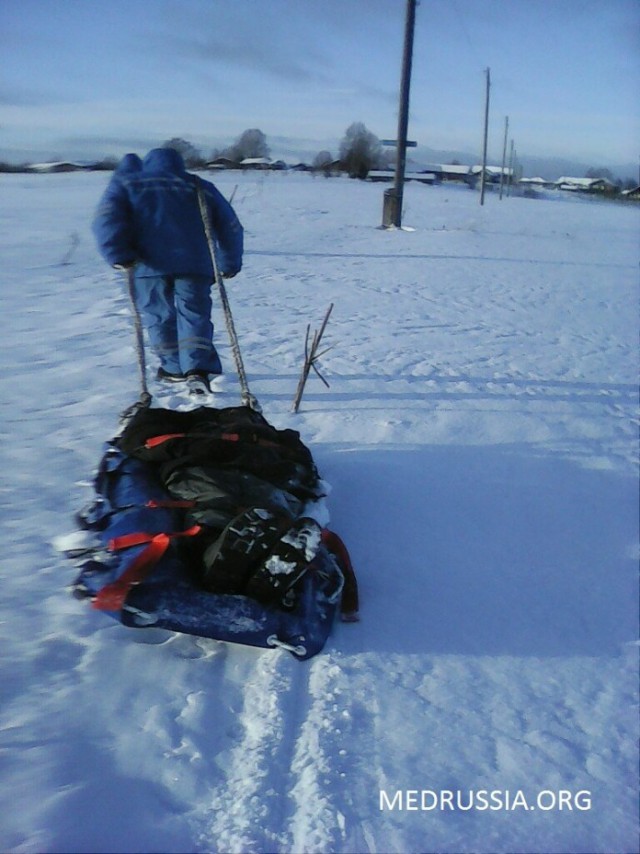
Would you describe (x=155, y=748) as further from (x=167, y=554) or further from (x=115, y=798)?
(x=167, y=554)

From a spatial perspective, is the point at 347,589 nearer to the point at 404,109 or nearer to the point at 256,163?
the point at 404,109

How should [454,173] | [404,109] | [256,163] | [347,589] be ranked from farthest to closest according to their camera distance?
[454,173] → [256,163] → [404,109] → [347,589]

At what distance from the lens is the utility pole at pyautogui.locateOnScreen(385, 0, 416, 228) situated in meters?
13.7

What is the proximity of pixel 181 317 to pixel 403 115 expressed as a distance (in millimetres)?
11049

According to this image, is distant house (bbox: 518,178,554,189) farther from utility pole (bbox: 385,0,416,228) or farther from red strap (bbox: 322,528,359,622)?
red strap (bbox: 322,528,359,622)

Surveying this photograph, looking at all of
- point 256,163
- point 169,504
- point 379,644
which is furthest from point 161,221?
point 256,163

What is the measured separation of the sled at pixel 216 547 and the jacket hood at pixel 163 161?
6.37 ft

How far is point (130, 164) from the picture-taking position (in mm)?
4234

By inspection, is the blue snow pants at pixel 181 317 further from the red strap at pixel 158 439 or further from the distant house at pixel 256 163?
the distant house at pixel 256 163

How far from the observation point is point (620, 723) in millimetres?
2156

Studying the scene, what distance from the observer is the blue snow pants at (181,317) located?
4.46 m

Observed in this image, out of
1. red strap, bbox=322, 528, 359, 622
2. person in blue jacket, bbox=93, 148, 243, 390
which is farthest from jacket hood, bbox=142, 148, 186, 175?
red strap, bbox=322, 528, 359, 622

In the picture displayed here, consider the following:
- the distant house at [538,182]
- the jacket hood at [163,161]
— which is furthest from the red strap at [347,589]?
the distant house at [538,182]

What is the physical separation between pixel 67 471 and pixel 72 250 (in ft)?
22.6
